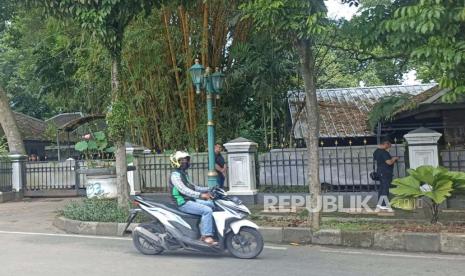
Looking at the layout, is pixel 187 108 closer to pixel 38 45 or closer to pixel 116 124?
pixel 116 124

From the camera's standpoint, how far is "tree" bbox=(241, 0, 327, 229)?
835 cm

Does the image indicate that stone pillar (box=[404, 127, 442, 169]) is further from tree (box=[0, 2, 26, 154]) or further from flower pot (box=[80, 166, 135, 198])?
tree (box=[0, 2, 26, 154])

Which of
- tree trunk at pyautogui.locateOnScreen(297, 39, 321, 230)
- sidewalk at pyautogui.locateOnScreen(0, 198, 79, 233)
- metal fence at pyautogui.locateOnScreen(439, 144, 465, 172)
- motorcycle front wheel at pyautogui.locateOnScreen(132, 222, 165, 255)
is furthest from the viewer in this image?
metal fence at pyautogui.locateOnScreen(439, 144, 465, 172)

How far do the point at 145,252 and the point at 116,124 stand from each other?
378 centimetres

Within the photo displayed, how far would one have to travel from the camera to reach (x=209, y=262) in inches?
282

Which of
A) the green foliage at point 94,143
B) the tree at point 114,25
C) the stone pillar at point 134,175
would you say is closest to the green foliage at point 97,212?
the tree at point 114,25

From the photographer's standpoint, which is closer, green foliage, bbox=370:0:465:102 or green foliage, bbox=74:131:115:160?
green foliage, bbox=370:0:465:102

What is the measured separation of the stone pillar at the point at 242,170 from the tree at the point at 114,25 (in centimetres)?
330

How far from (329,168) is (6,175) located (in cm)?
1129

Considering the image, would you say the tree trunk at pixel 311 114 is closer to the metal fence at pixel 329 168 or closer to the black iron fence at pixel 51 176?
the metal fence at pixel 329 168

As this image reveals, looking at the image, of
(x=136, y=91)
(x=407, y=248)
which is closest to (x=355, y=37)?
(x=407, y=248)

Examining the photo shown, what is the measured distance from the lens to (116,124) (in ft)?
35.3

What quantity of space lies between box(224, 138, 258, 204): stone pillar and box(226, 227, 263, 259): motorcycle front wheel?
575 centimetres

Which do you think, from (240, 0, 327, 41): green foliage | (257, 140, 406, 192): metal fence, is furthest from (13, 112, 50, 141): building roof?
(240, 0, 327, 41): green foliage
